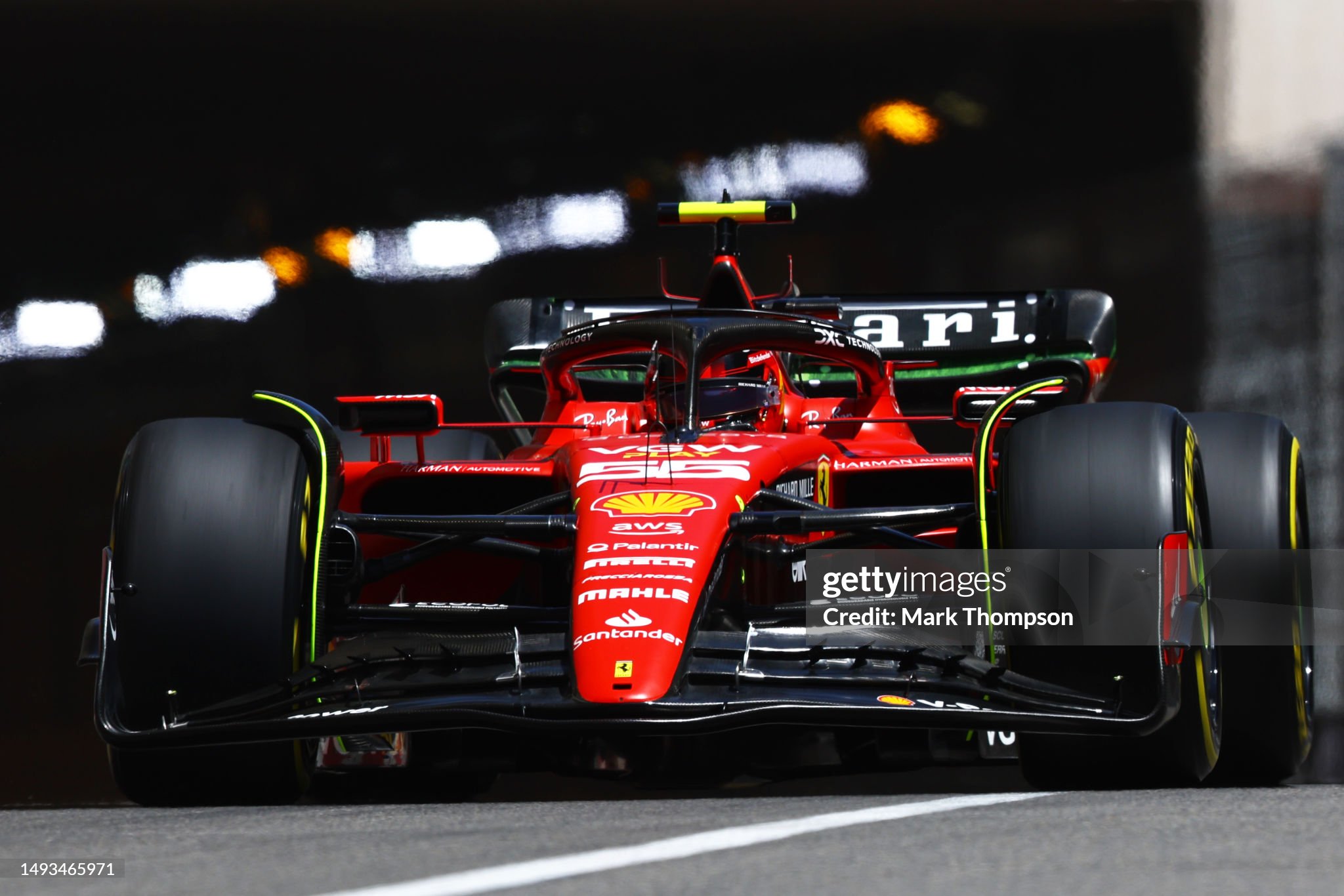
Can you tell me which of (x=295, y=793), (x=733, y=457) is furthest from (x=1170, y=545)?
(x=295, y=793)

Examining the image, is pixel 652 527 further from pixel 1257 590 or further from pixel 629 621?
A: pixel 1257 590

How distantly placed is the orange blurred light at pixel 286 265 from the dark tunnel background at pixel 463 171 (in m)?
0.04

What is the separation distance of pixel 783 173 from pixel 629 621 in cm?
559

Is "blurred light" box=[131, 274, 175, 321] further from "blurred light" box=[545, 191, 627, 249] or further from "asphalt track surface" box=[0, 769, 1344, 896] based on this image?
"asphalt track surface" box=[0, 769, 1344, 896]

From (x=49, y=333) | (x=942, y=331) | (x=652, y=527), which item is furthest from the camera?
(x=49, y=333)

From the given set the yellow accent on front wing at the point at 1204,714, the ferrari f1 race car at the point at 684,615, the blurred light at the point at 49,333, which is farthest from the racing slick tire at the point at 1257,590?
the blurred light at the point at 49,333

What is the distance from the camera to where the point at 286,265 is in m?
8.11

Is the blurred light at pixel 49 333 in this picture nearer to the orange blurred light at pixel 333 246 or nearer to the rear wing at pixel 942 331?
the orange blurred light at pixel 333 246

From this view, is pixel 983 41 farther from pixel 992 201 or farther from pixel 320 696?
pixel 320 696

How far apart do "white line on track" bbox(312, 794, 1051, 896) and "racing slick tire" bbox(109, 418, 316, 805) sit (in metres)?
1.11

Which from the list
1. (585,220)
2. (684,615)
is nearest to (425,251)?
(585,220)

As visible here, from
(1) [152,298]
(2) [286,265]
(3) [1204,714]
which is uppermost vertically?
(2) [286,265]

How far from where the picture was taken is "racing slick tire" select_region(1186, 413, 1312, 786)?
3.73 meters

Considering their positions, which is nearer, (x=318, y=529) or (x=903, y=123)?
(x=318, y=529)
